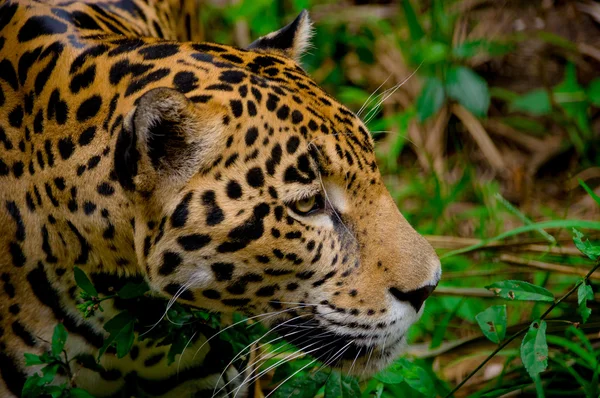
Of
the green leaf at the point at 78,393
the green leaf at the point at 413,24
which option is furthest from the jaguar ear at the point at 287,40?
the green leaf at the point at 413,24

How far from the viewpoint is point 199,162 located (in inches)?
119

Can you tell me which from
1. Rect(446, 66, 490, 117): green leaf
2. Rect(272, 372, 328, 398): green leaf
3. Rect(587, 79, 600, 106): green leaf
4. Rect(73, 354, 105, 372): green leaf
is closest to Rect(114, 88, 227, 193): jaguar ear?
Rect(73, 354, 105, 372): green leaf

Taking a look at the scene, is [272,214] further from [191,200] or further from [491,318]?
[491,318]

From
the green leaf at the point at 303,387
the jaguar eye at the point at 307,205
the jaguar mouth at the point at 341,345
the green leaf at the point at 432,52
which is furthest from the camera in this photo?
the green leaf at the point at 432,52

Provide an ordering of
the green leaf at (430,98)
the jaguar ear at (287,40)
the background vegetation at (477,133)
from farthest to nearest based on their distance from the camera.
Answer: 1. the green leaf at (430,98)
2. the background vegetation at (477,133)
3. the jaguar ear at (287,40)

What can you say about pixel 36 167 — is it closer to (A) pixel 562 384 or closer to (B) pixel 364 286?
(B) pixel 364 286

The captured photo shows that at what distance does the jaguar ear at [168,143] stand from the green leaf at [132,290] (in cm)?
36

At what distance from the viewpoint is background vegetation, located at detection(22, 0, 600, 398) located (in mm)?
4281

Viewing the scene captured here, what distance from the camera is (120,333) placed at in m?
3.20

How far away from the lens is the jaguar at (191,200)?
300 centimetres

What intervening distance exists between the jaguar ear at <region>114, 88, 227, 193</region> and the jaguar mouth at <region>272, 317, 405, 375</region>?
2.14 feet

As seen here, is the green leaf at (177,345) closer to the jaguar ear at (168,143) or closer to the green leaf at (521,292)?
the jaguar ear at (168,143)

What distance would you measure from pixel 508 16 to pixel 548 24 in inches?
13.4

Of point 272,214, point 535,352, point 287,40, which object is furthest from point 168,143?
point 535,352
